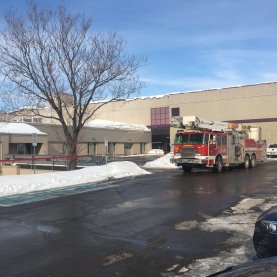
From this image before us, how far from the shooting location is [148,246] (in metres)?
7.96

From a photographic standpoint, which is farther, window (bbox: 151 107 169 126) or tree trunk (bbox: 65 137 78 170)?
window (bbox: 151 107 169 126)

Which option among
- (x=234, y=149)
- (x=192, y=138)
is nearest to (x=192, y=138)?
(x=192, y=138)

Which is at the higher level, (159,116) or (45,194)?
(159,116)

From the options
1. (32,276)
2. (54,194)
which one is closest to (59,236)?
(32,276)

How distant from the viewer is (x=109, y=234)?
9008mm

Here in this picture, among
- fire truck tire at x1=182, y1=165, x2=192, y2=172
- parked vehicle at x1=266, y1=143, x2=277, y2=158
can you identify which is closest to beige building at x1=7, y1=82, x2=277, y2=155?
parked vehicle at x1=266, y1=143, x2=277, y2=158

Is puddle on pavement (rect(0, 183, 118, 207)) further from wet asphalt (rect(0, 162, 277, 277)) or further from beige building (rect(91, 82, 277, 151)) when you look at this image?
beige building (rect(91, 82, 277, 151))

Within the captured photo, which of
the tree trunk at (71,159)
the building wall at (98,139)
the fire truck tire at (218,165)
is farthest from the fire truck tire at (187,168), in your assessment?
the building wall at (98,139)

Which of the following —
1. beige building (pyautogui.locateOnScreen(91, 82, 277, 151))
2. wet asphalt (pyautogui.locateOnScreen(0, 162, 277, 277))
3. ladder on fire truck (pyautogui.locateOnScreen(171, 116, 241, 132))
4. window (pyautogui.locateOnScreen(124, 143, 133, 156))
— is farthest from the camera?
window (pyautogui.locateOnScreen(124, 143, 133, 156))

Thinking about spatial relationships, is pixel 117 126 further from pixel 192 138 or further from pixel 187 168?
pixel 192 138

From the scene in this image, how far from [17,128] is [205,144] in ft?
95.2

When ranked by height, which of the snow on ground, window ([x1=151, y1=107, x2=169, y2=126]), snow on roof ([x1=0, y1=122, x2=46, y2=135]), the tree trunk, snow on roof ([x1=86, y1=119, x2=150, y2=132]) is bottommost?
the snow on ground

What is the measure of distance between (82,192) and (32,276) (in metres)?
10.2

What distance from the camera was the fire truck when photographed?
84.8 feet
